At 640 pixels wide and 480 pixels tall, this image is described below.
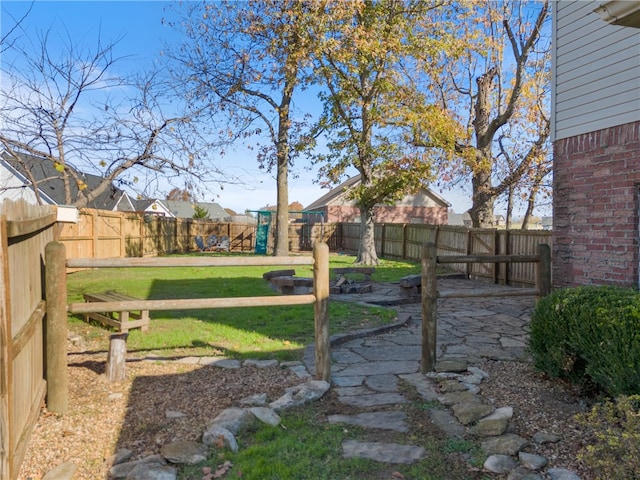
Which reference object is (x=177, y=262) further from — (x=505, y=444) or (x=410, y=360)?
(x=505, y=444)

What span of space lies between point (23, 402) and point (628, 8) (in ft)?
14.1

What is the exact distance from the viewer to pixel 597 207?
4871 mm

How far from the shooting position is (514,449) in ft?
9.18

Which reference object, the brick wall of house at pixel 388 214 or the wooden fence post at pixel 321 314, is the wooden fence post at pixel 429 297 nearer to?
the wooden fence post at pixel 321 314

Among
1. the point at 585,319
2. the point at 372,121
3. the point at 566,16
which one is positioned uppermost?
the point at 372,121

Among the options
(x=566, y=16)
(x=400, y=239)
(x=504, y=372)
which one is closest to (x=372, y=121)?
(x=400, y=239)

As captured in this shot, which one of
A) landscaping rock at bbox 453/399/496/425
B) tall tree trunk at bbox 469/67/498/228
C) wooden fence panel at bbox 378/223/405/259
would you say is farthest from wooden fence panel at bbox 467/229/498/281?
landscaping rock at bbox 453/399/496/425

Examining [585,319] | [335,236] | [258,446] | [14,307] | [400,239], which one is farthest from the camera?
→ [335,236]

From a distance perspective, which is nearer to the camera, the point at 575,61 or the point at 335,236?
the point at 575,61

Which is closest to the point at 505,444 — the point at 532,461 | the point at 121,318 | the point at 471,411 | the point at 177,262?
the point at 532,461

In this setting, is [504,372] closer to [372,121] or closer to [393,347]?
[393,347]

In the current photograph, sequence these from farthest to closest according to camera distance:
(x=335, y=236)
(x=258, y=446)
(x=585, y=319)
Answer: (x=335, y=236) → (x=585, y=319) → (x=258, y=446)

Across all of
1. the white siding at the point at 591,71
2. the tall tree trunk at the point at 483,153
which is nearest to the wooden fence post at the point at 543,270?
the white siding at the point at 591,71

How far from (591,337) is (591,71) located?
3265 mm
